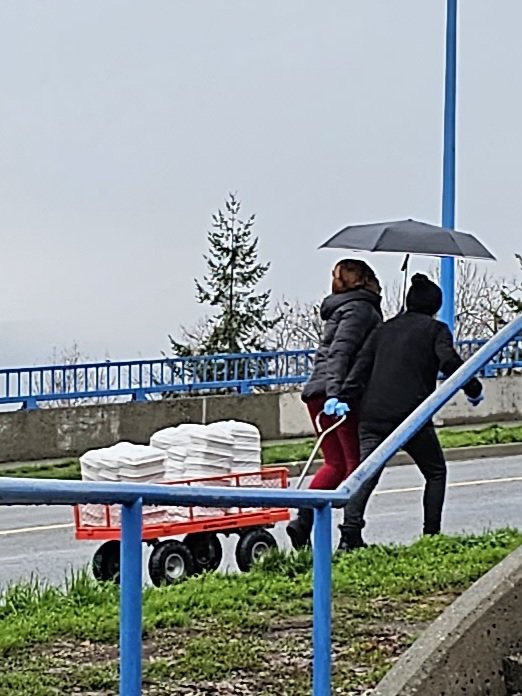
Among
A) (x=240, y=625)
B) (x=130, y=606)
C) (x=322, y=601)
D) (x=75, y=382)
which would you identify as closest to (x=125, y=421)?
(x=75, y=382)

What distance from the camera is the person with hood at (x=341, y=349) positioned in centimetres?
807

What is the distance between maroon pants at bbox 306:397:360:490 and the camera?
820 centimetres

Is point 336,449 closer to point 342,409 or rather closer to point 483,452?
point 342,409

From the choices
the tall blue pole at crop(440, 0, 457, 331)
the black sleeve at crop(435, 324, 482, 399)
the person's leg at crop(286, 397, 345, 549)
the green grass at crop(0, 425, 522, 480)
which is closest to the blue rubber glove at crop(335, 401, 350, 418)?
the person's leg at crop(286, 397, 345, 549)

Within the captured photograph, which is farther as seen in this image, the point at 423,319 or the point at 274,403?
the point at 274,403

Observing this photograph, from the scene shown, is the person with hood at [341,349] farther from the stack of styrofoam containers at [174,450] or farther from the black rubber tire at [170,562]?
the black rubber tire at [170,562]

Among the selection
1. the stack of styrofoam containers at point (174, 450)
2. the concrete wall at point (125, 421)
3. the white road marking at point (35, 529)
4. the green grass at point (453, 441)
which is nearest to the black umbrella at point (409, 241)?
the stack of styrofoam containers at point (174, 450)

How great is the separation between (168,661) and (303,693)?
0.64 meters

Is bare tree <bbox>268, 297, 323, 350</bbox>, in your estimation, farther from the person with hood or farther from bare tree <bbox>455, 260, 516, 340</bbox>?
the person with hood

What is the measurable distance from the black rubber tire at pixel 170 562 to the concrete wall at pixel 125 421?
9.77 metres

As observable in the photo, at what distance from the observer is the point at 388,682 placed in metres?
4.25

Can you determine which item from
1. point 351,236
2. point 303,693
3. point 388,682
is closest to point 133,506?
point 388,682

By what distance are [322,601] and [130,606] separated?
1.08 meters

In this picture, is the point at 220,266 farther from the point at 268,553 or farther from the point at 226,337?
the point at 268,553
